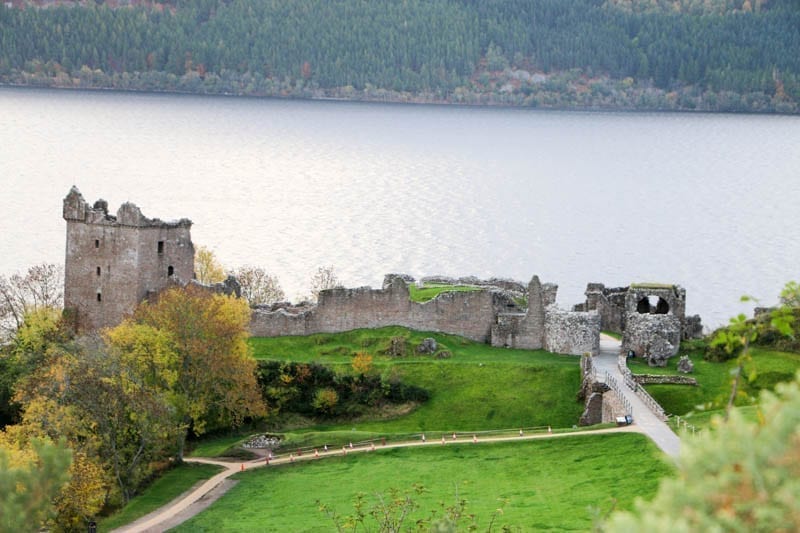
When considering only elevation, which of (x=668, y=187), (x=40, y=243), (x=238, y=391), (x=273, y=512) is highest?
(x=668, y=187)

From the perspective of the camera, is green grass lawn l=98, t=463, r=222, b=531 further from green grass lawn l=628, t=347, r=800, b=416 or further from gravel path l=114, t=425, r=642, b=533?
green grass lawn l=628, t=347, r=800, b=416

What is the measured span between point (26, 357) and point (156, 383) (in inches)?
328

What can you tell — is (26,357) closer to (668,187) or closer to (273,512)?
(273,512)

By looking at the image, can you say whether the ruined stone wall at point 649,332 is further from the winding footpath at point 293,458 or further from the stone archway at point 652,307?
the winding footpath at point 293,458

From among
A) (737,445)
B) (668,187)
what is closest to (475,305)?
(737,445)

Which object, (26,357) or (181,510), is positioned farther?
(26,357)

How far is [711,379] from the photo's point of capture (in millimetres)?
59094

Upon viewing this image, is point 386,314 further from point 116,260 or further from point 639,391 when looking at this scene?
point 639,391

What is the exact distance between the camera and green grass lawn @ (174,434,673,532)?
44312 mm

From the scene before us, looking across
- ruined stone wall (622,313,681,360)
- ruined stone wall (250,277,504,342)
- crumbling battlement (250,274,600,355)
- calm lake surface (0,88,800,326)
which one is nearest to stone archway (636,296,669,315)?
ruined stone wall (622,313,681,360)

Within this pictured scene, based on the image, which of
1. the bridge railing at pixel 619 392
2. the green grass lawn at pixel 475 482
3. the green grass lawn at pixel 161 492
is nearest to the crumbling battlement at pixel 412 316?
the bridge railing at pixel 619 392

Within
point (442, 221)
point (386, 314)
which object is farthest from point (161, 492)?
point (442, 221)

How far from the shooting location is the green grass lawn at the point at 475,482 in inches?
1745

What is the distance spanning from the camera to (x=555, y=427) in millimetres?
57875
